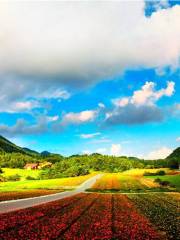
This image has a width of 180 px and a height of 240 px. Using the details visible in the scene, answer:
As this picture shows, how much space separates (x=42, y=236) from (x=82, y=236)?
6.90ft

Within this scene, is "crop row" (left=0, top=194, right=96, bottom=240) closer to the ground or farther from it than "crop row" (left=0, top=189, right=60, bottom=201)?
closer to the ground

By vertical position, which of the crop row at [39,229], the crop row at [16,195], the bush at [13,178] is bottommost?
the crop row at [39,229]

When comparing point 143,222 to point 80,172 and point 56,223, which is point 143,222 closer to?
point 56,223

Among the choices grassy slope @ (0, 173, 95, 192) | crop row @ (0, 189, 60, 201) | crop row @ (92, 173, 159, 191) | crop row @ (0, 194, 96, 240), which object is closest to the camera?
crop row @ (0, 194, 96, 240)

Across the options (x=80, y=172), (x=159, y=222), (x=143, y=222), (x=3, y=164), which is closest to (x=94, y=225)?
(x=143, y=222)

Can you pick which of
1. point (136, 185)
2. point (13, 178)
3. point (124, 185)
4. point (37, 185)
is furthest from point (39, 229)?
point (13, 178)

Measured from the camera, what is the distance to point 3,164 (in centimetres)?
19288

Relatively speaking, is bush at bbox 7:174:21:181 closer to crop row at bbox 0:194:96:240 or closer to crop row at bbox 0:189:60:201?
crop row at bbox 0:189:60:201

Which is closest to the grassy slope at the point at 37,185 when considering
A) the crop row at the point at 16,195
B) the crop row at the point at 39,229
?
the crop row at the point at 16,195


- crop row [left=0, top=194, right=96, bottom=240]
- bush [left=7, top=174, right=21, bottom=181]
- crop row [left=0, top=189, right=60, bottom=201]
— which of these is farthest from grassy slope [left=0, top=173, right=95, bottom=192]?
crop row [left=0, top=194, right=96, bottom=240]

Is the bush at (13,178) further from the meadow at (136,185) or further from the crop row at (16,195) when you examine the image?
the crop row at (16,195)

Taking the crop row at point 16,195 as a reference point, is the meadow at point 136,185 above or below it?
above

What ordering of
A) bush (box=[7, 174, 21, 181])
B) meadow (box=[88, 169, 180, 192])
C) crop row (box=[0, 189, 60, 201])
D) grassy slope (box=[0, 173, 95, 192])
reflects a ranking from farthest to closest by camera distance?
bush (box=[7, 174, 21, 181])
grassy slope (box=[0, 173, 95, 192])
meadow (box=[88, 169, 180, 192])
crop row (box=[0, 189, 60, 201])

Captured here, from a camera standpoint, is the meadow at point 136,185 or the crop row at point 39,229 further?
the meadow at point 136,185
